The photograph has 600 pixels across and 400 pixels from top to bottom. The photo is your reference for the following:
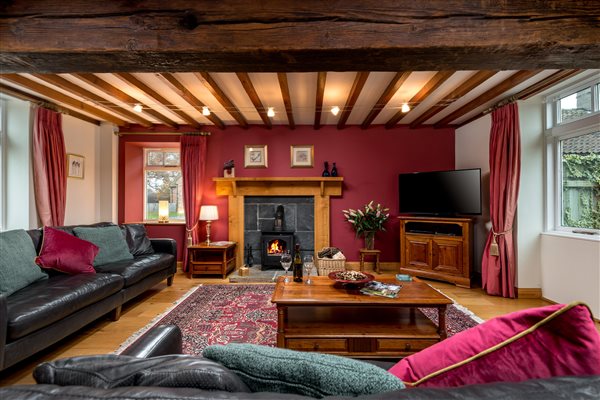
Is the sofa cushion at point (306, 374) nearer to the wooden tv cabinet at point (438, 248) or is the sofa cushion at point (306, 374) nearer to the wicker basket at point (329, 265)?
the wicker basket at point (329, 265)

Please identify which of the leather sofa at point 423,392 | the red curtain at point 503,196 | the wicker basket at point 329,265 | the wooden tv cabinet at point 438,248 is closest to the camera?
the leather sofa at point 423,392

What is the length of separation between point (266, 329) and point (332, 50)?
7.53ft

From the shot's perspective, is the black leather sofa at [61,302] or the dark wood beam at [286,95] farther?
the dark wood beam at [286,95]

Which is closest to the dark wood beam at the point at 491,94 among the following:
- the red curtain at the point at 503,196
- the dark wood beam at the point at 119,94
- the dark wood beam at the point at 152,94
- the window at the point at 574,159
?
the red curtain at the point at 503,196

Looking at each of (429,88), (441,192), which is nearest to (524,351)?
(429,88)

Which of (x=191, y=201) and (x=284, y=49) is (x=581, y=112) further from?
(x=191, y=201)

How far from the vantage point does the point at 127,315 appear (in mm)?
2842

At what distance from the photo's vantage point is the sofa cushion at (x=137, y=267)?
9.36 ft

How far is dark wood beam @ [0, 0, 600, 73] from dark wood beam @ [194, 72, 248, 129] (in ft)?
5.13

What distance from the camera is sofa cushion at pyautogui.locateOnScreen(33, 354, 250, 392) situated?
616mm

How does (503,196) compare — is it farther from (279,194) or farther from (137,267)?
(137,267)

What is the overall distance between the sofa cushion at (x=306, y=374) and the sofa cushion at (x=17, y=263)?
7.80ft

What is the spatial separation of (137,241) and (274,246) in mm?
1989

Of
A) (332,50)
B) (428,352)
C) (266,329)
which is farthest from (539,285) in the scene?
(332,50)
